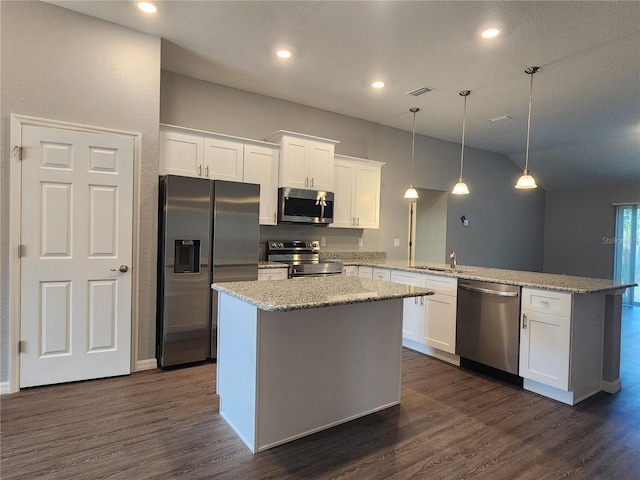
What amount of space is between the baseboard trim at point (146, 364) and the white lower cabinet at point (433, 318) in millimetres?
2422

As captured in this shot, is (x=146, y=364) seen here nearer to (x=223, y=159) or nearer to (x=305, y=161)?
(x=223, y=159)

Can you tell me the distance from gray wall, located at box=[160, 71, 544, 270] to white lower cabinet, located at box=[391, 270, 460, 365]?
5.11ft

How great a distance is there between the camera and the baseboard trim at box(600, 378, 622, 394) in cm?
314

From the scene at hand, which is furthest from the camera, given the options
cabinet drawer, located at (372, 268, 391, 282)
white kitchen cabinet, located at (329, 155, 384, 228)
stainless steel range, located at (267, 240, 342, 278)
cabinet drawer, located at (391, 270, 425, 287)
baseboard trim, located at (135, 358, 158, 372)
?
white kitchen cabinet, located at (329, 155, 384, 228)

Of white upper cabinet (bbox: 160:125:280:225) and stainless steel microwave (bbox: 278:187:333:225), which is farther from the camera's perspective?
stainless steel microwave (bbox: 278:187:333:225)

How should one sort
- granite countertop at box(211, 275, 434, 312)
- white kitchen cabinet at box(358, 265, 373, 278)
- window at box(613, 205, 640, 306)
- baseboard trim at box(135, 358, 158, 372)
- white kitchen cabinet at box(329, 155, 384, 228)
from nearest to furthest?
granite countertop at box(211, 275, 434, 312) < baseboard trim at box(135, 358, 158, 372) < white kitchen cabinet at box(358, 265, 373, 278) < white kitchen cabinet at box(329, 155, 384, 228) < window at box(613, 205, 640, 306)

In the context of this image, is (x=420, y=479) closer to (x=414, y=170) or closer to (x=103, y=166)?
(x=103, y=166)

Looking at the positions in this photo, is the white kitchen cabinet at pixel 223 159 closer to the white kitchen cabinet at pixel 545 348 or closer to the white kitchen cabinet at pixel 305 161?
the white kitchen cabinet at pixel 305 161

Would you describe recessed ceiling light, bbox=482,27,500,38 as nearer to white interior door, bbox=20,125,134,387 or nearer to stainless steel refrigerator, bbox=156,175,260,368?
stainless steel refrigerator, bbox=156,175,260,368

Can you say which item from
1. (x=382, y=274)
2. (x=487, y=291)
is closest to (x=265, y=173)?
(x=382, y=274)

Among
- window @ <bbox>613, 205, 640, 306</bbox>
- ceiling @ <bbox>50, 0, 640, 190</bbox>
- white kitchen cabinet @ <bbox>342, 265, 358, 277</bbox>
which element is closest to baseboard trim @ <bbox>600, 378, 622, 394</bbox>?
white kitchen cabinet @ <bbox>342, 265, 358, 277</bbox>

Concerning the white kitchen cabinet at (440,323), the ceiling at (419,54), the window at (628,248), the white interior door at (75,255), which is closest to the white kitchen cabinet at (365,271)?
the white kitchen cabinet at (440,323)

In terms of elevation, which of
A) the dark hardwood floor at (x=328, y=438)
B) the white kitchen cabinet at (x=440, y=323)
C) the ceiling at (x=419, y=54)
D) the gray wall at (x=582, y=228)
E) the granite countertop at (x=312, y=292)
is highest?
the ceiling at (x=419, y=54)

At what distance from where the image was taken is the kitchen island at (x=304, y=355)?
2.11 meters
